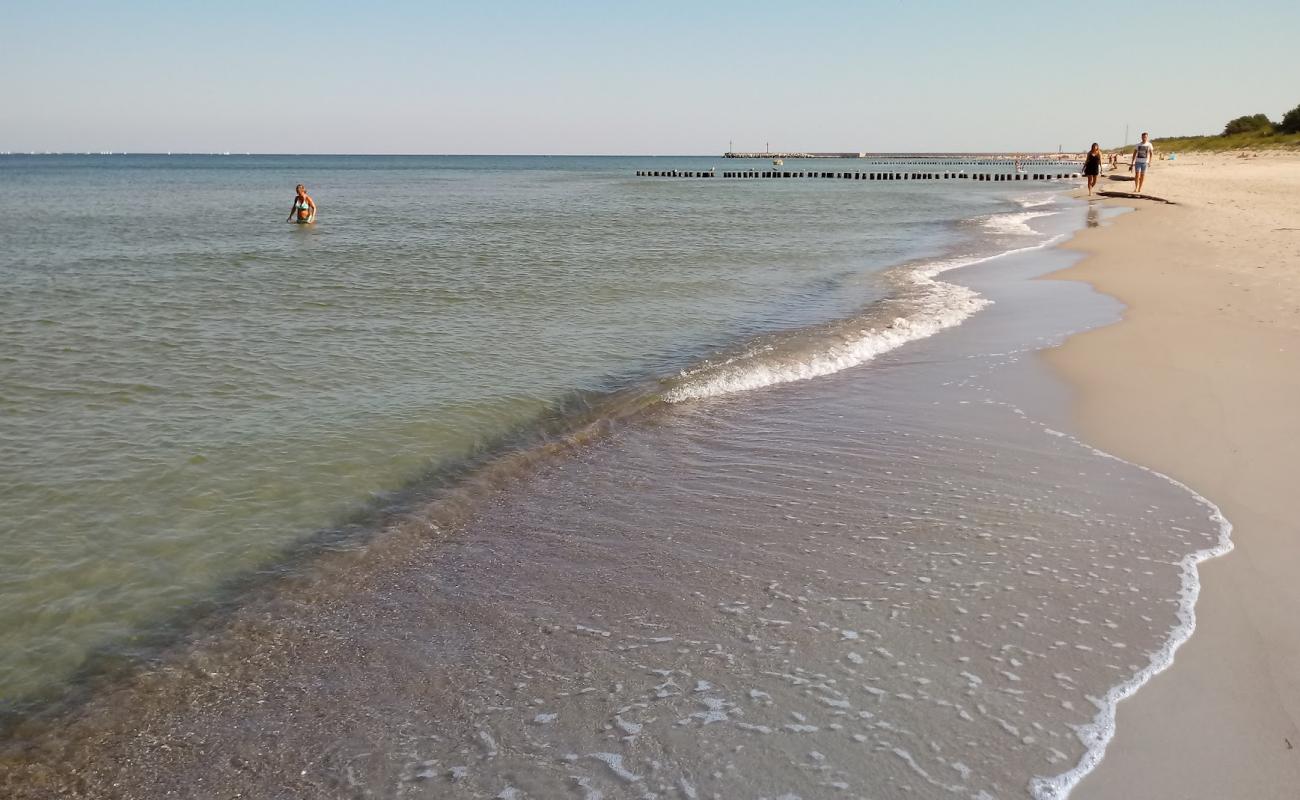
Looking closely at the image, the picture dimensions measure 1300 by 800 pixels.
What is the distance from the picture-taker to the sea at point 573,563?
131 inches

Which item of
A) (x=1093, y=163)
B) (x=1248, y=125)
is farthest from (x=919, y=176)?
(x=1093, y=163)

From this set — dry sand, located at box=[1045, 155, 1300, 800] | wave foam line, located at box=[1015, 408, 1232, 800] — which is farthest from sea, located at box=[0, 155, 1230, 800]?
dry sand, located at box=[1045, 155, 1300, 800]

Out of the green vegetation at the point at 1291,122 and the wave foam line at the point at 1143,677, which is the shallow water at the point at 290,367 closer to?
the wave foam line at the point at 1143,677

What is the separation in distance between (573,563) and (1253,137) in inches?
3457

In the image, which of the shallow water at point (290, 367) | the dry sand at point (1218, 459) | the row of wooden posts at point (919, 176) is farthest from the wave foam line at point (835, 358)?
the row of wooden posts at point (919, 176)

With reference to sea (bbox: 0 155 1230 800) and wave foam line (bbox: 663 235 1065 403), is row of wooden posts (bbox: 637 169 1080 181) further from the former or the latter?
sea (bbox: 0 155 1230 800)

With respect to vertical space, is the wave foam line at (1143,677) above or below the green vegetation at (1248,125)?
below

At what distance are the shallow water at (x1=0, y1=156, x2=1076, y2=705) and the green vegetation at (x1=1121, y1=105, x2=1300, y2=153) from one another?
57611 mm

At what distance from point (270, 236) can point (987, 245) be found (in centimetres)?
2147

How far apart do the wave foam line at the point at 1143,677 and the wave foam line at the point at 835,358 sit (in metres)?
4.44

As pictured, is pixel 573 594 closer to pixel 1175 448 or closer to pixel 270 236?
pixel 1175 448

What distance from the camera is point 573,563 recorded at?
4.93m

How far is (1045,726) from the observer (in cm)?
327

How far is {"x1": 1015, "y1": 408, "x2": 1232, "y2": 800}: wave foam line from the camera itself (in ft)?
9.75
